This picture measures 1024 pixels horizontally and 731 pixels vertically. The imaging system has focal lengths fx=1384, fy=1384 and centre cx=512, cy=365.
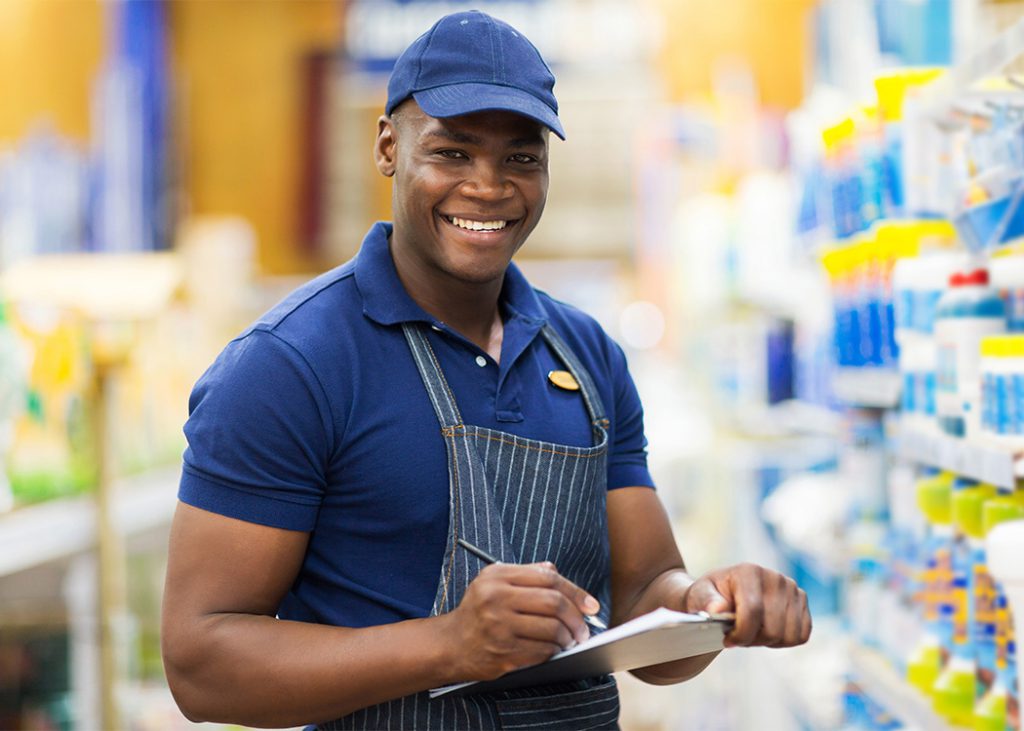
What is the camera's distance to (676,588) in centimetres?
190

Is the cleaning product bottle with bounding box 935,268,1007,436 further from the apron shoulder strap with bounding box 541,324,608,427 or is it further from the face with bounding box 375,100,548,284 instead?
the face with bounding box 375,100,548,284

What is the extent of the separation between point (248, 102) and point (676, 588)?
32.6 ft

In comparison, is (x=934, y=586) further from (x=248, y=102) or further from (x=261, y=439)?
(x=248, y=102)

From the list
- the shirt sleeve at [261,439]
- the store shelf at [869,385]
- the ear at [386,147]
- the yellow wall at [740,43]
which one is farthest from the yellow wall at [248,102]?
the shirt sleeve at [261,439]

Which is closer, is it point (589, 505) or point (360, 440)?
point (360, 440)

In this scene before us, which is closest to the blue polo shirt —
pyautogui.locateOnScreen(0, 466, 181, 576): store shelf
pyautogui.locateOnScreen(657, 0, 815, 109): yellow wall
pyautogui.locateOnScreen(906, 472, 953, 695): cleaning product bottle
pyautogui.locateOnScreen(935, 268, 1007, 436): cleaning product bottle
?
pyautogui.locateOnScreen(935, 268, 1007, 436): cleaning product bottle

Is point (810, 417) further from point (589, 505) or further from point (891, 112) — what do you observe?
point (589, 505)

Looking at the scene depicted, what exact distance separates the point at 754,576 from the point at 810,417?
2.96m

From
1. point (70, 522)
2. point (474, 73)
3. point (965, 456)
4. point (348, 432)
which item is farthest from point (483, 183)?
point (70, 522)

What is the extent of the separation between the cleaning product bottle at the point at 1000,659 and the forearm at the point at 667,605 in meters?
0.52

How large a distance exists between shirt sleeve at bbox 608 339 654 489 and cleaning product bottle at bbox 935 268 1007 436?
58cm

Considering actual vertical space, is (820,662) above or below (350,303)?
below

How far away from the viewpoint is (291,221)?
1112cm

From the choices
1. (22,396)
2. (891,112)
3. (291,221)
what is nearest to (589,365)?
(891,112)
